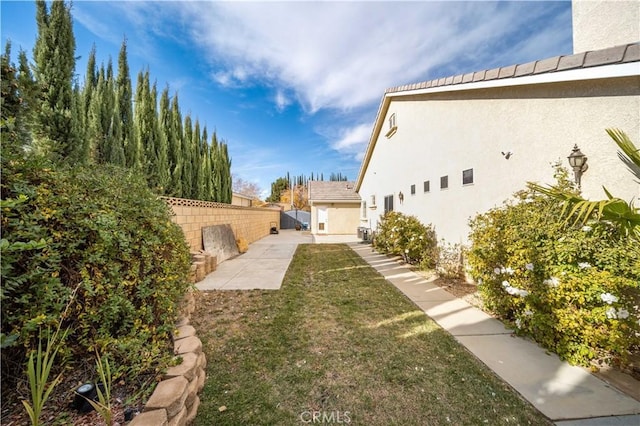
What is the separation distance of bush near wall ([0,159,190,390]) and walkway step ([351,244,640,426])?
11.7 ft

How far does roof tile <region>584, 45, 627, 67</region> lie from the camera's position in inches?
120

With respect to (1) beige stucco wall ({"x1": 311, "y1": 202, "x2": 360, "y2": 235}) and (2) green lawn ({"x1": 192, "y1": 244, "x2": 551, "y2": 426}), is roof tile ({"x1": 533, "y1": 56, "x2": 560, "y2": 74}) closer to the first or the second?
(2) green lawn ({"x1": 192, "y1": 244, "x2": 551, "y2": 426})

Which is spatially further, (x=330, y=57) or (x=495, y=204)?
Result: (x=330, y=57)

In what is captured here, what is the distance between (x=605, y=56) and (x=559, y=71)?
0.55 meters

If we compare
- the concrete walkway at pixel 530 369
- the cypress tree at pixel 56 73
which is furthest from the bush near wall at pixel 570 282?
the cypress tree at pixel 56 73

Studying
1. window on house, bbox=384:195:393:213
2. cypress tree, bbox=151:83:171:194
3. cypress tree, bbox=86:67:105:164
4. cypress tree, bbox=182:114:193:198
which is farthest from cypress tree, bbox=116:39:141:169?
window on house, bbox=384:195:393:213

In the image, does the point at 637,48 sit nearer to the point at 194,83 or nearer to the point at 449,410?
the point at 449,410

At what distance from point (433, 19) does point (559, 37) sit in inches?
109

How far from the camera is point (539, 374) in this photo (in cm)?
273

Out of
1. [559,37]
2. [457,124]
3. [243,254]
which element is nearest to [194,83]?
[243,254]

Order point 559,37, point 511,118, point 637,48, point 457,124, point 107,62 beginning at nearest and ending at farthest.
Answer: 1. point 637,48
2. point 511,118
3. point 559,37
4. point 457,124
5. point 107,62

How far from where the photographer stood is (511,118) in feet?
15.8

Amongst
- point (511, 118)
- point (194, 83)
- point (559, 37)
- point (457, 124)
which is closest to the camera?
point (511, 118)
